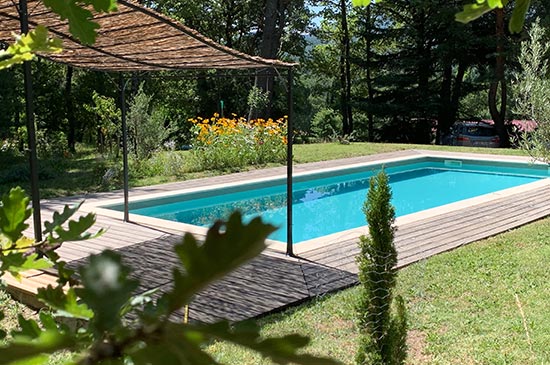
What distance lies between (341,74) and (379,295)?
24.6 meters

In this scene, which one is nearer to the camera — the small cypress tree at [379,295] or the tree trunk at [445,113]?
the small cypress tree at [379,295]

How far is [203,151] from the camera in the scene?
12430 millimetres

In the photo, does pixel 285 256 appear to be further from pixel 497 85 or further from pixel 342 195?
pixel 497 85

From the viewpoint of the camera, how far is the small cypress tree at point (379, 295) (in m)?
2.81

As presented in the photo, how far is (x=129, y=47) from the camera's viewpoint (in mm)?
5406

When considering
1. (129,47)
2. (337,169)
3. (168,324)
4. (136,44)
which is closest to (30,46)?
(168,324)

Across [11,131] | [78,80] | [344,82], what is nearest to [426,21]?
[344,82]

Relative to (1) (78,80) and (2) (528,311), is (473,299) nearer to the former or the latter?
(2) (528,311)

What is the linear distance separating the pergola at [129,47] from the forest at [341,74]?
35.3 feet

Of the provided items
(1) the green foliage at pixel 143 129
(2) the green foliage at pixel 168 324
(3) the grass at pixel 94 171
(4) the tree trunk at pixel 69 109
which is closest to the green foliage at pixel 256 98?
(3) the grass at pixel 94 171

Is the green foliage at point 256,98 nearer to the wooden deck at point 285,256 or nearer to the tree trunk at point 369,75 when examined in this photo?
the wooden deck at point 285,256

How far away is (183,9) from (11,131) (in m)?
9.81

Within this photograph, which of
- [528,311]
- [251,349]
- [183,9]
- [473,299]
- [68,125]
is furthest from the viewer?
[183,9]

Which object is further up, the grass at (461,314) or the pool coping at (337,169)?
the pool coping at (337,169)
